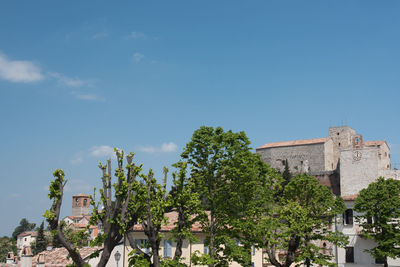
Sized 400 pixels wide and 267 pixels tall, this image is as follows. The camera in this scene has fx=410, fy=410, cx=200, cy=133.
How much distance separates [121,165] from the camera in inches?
693

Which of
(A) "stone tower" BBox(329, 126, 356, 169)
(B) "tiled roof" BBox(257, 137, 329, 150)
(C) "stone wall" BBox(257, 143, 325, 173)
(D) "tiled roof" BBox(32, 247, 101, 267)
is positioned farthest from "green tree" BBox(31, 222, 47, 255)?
(A) "stone tower" BBox(329, 126, 356, 169)

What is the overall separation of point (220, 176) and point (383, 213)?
682 inches

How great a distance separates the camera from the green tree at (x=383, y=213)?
3444 centimetres

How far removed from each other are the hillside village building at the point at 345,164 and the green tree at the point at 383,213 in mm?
3270

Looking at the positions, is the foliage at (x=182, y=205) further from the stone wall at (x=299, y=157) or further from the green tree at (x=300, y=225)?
the stone wall at (x=299, y=157)

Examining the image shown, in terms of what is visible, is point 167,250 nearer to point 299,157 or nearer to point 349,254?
point 349,254

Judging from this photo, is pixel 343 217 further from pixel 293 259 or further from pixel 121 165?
pixel 121 165

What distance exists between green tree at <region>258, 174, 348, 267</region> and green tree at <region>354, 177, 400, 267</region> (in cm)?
247

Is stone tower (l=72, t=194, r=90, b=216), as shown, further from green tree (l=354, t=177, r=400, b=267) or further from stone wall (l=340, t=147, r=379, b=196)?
green tree (l=354, t=177, r=400, b=267)

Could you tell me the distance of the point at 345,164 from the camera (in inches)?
3132

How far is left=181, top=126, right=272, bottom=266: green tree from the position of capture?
2622cm

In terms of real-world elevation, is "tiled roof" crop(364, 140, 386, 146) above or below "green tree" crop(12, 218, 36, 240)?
above

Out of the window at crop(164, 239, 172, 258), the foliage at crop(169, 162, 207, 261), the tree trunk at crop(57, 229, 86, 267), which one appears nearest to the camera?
the tree trunk at crop(57, 229, 86, 267)

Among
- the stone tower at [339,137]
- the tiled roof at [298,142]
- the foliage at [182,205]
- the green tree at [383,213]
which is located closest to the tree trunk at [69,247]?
the foliage at [182,205]
